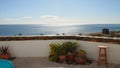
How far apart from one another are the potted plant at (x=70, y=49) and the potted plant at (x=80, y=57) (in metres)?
0.17

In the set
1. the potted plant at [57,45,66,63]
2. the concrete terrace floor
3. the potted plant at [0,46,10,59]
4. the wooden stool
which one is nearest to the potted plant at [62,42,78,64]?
the potted plant at [57,45,66,63]

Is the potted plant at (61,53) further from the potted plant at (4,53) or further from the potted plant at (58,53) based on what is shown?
the potted plant at (4,53)

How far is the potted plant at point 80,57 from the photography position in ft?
18.0

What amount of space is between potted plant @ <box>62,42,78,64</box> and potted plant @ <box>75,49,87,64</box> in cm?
17

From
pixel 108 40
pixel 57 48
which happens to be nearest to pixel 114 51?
pixel 108 40

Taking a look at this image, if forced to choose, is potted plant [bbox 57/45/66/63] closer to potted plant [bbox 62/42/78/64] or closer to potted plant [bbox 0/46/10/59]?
potted plant [bbox 62/42/78/64]

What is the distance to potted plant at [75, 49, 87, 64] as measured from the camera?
5.48 m

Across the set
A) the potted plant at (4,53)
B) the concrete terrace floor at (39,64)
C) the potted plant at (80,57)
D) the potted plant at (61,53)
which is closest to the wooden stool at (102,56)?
the concrete terrace floor at (39,64)

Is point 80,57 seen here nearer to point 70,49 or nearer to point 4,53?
point 70,49

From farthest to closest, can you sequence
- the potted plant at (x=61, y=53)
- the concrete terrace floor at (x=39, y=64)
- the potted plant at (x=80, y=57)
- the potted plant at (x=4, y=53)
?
the potted plant at (x=4, y=53) → the potted plant at (x=61, y=53) → the potted plant at (x=80, y=57) → the concrete terrace floor at (x=39, y=64)

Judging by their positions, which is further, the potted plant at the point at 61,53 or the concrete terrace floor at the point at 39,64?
the potted plant at the point at 61,53

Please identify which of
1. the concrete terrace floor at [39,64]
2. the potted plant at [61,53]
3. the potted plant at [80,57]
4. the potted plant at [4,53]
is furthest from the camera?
the potted plant at [4,53]

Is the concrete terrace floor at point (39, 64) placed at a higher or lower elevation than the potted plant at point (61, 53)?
lower

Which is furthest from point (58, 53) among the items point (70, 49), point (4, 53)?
point (4, 53)
